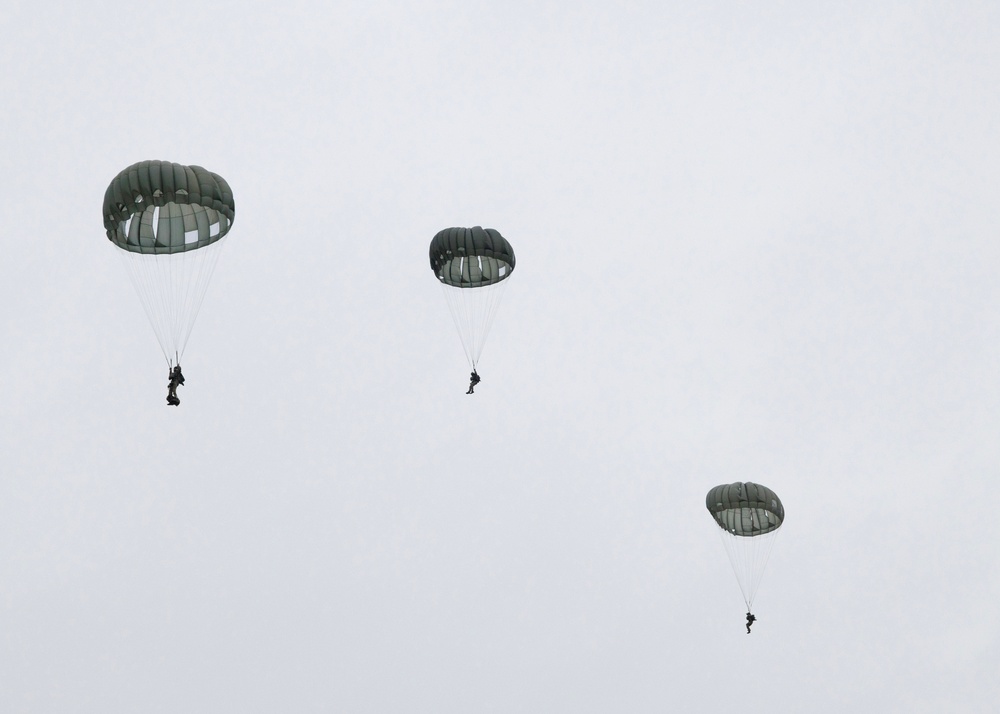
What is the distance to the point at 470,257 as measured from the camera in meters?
36.3

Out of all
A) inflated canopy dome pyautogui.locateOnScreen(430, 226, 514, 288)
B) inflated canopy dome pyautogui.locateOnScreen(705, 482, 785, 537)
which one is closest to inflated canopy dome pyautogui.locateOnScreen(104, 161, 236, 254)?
inflated canopy dome pyautogui.locateOnScreen(430, 226, 514, 288)

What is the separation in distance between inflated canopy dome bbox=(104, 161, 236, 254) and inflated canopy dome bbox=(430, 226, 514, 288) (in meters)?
9.38

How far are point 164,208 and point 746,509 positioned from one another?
23.3m

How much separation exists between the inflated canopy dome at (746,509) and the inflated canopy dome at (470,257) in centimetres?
1134

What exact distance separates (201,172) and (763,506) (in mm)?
22431

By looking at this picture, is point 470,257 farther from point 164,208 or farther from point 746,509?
point 746,509

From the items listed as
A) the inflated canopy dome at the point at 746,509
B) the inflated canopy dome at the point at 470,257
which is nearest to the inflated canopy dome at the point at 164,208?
the inflated canopy dome at the point at 470,257

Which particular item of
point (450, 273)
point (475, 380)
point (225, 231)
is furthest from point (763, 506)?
point (225, 231)

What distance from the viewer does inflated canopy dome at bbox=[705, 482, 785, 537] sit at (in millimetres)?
38469

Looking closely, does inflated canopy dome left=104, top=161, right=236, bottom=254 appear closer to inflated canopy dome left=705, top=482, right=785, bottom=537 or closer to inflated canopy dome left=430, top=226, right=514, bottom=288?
inflated canopy dome left=430, top=226, right=514, bottom=288

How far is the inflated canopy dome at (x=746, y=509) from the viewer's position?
38.5 m

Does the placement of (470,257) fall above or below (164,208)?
above

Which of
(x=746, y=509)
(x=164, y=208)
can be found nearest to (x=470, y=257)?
(x=164, y=208)

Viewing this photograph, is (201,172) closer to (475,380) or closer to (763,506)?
(475,380)
